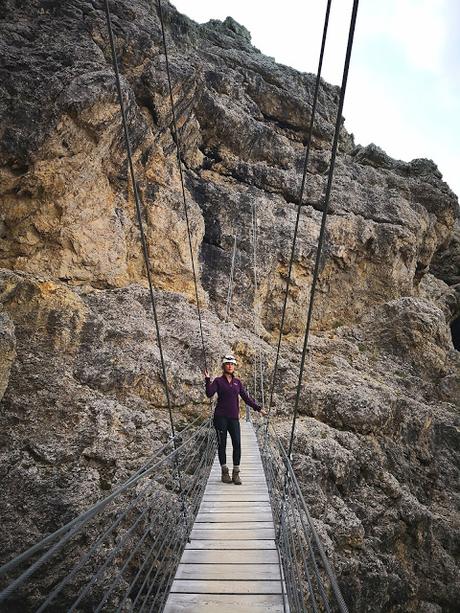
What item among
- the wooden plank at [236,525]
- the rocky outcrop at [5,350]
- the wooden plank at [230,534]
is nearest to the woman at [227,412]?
the wooden plank at [236,525]

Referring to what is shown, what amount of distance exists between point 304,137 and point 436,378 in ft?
40.9

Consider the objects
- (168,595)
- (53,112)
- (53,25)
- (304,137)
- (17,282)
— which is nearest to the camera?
(168,595)

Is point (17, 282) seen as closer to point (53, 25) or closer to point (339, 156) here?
point (53, 25)

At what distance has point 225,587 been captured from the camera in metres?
2.97

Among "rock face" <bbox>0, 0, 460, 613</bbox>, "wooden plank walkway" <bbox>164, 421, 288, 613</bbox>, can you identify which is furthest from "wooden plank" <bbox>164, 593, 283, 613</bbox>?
"rock face" <bbox>0, 0, 460, 613</bbox>

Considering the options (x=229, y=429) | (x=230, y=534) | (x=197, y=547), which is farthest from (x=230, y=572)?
(x=229, y=429)

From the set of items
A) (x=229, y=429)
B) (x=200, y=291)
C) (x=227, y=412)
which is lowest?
(x=229, y=429)

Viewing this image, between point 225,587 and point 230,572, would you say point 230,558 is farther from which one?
point 225,587

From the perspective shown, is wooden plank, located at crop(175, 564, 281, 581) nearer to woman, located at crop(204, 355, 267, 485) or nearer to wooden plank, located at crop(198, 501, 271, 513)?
wooden plank, located at crop(198, 501, 271, 513)

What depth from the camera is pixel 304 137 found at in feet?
60.1

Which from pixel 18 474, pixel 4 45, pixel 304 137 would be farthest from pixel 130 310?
pixel 304 137

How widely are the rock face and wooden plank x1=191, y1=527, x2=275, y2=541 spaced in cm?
231

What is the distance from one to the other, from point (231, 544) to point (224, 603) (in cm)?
92

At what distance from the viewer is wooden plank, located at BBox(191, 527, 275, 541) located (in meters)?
3.80
